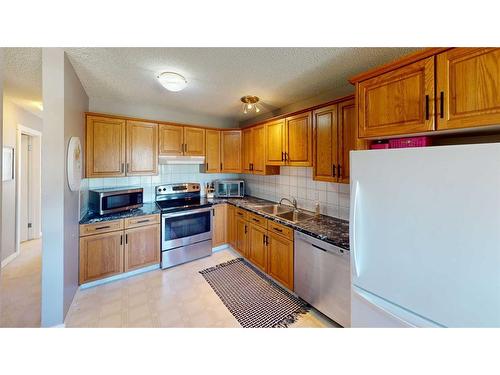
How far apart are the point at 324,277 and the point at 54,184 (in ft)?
8.08

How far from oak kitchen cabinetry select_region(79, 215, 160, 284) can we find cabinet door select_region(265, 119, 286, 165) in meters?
1.81

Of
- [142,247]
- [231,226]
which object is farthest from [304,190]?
[142,247]

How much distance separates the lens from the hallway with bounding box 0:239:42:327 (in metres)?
1.88

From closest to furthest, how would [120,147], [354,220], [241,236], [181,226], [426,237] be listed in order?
[426,237]
[354,220]
[120,147]
[181,226]
[241,236]

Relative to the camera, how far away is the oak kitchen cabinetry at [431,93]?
97cm

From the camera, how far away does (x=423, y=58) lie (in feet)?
3.78

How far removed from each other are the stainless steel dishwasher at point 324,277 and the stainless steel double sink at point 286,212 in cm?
49

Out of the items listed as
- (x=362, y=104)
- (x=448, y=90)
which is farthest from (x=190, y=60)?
(x=448, y=90)

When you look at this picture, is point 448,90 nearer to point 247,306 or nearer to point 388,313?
point 388,313

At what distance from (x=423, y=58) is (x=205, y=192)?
3.32 m

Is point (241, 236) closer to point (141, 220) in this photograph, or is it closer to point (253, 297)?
point (253, 297)

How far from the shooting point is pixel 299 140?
8.01ft

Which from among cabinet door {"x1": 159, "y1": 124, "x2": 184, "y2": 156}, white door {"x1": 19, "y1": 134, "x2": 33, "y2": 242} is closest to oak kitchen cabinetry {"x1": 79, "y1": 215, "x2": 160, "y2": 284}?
cabinet door {"x1": 159, "y1": 124, "x2": 184, "y2": 156}

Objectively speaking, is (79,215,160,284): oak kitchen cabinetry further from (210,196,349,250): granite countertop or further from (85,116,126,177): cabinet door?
(210,196,349,250): granite countertop
